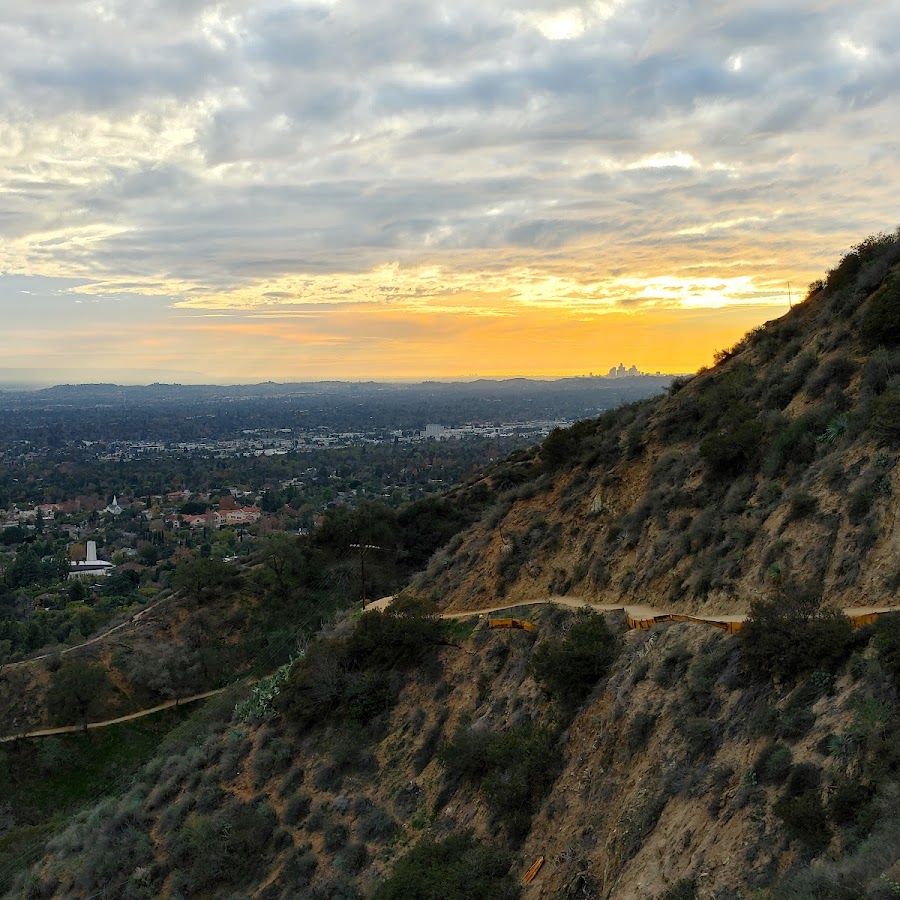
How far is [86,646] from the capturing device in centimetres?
3362

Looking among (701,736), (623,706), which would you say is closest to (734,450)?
(623,706)

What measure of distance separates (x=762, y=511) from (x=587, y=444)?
36.5 feet

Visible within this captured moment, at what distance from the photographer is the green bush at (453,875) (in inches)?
414

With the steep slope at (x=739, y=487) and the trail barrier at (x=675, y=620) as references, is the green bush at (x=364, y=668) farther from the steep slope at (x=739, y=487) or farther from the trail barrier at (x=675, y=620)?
the trail barrier at (x=675, y=620)

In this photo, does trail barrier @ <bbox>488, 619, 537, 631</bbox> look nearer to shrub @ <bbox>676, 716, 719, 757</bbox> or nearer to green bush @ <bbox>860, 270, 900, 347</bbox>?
shrub @ <bbox>676, 716, 719, 757</bbox>

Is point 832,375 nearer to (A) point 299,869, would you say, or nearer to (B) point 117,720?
(A) point 299,869

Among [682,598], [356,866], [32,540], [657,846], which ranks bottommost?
[32,540]

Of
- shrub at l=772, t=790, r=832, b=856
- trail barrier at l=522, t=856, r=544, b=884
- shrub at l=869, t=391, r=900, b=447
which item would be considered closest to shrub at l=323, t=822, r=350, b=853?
trail barrier at l=522, t=856, r=544, b=884

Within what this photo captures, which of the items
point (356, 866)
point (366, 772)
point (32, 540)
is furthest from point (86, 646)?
point (32, 540)

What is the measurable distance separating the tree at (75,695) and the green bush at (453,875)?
22.2 metres

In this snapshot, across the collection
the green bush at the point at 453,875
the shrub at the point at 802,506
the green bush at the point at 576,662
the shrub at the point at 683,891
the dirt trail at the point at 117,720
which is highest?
the shrub at the point at 802,506

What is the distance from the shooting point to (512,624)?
17.6 metres

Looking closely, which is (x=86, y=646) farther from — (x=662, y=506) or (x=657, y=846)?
(x=657, y=846)

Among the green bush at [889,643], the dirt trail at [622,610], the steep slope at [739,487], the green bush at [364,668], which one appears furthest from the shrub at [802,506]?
the green bush at [364,668]
